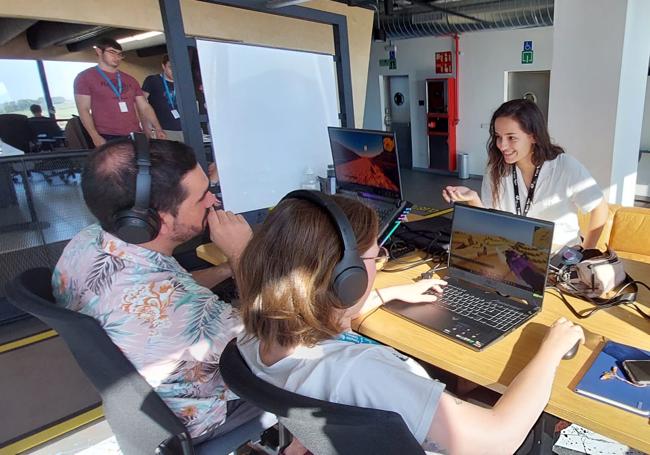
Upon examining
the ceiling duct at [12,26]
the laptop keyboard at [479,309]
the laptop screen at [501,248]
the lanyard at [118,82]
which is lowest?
the laptop keyboard at [479,309]

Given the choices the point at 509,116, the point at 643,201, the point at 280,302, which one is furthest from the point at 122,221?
the point at 643,201

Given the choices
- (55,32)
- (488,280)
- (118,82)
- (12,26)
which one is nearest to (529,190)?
(488,280)

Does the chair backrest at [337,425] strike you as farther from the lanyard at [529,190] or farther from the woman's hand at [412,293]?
the lanyard at [529,190]

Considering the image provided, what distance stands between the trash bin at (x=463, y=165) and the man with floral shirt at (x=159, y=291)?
7.25 meters

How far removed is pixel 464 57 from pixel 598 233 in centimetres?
621

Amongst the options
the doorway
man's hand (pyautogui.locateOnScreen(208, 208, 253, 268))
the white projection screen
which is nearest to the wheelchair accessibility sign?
the doorway

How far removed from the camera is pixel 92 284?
1.09m

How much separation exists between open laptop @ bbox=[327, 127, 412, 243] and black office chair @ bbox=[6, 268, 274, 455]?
100 centimetres

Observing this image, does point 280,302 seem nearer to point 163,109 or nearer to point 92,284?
point 92,284

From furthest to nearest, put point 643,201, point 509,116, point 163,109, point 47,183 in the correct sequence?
1. point 643,201
2. point 163,109
3. point 47,183
4. point 509,116

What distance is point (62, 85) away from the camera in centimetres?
889

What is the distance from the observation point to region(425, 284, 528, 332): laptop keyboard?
4.15ft

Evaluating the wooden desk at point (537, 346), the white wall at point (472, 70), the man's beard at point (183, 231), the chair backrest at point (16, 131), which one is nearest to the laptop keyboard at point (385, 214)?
the wooden desk at point (537, 346)

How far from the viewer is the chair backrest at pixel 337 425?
579 mm
